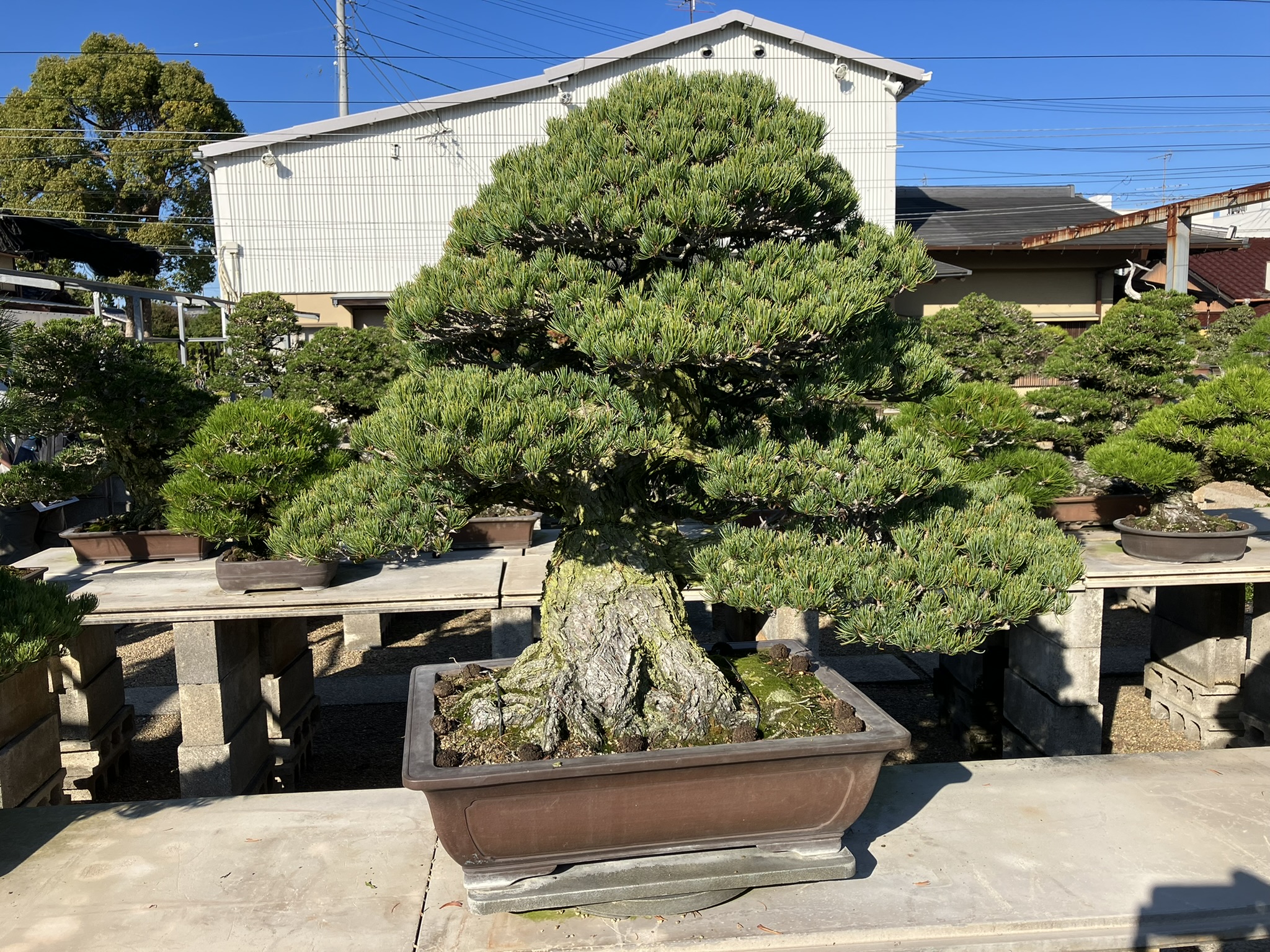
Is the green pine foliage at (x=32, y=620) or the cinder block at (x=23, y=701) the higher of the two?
the green pine foliage at (x=32, y=620)

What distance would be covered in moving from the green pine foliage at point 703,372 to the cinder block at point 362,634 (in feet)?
14.7

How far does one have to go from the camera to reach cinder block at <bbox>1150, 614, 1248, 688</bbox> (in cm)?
496

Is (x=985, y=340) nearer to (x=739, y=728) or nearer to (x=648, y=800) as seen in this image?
(x=739, y=728)

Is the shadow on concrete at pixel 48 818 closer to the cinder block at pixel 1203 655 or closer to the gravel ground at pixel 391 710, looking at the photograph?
the gravel ground at pixel 391 710

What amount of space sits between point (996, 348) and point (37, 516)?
8996 mm

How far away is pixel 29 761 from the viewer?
3344 mm

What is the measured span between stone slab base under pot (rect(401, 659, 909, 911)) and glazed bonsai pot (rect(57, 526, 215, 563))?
10.5 feet

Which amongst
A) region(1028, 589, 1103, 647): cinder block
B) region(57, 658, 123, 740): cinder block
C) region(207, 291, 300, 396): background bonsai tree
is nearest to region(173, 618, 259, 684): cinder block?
region(57, 658, 123, 740): cinder block

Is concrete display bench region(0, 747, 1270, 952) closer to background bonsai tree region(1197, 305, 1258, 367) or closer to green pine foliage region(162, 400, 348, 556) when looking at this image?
green pine foliage region(162, 400, 348, 556)

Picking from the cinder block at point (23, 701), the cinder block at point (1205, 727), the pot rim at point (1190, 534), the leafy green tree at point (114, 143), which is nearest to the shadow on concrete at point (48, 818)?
the cinder block at point (23, 701)

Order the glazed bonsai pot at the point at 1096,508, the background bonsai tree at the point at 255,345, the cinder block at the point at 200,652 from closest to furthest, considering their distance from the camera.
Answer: the cinder block at the point at 200,652
the glazed bonsai pot at the point at 1096,508
the background bonsai tree at the point at 255,345

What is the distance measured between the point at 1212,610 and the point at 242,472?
16.9ft

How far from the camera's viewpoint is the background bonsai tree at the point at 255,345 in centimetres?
854

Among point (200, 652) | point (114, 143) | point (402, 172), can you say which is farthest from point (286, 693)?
point (114, 143)
